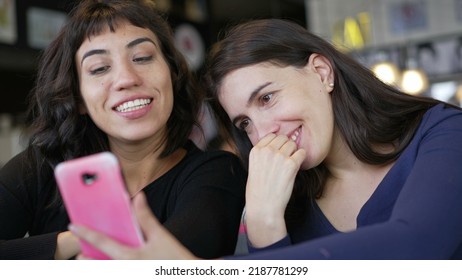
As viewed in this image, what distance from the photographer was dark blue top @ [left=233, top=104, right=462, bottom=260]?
62 cm

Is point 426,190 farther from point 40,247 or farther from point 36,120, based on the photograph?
point 36,120

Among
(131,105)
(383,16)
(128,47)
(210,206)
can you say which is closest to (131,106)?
(131,105)

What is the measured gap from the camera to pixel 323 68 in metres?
1.05

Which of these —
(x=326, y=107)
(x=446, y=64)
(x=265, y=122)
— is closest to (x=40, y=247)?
(x=265, y=122)

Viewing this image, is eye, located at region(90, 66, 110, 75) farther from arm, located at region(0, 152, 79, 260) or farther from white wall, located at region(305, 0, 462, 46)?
white wall, located at region(305, 0, 462, 46)

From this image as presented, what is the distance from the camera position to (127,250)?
58 centimetres

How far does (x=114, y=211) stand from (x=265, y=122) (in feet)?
1.45

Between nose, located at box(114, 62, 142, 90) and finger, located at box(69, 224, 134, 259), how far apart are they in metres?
0.47

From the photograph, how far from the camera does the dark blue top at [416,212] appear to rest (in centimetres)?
62

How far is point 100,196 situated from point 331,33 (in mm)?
5700

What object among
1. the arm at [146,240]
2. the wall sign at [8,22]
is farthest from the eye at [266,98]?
the wall sign at [8,22]

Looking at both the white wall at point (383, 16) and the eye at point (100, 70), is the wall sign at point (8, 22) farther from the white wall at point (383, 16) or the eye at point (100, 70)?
the white wall at point (383, 16)

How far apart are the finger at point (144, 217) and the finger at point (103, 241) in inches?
1.0

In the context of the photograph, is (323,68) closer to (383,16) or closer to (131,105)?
(131,105)
